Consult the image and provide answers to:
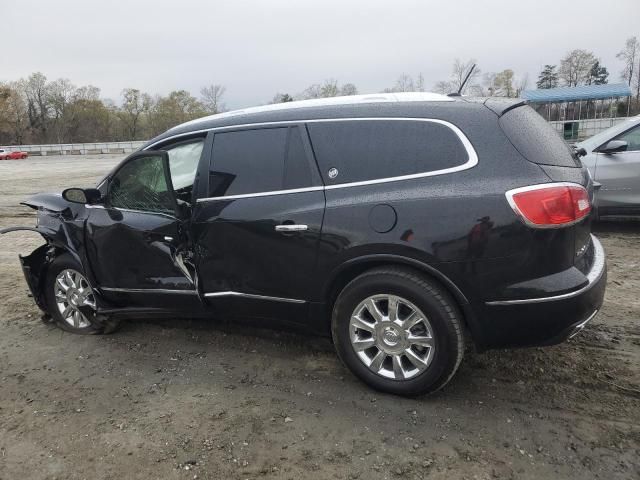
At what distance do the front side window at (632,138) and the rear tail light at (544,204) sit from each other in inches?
209

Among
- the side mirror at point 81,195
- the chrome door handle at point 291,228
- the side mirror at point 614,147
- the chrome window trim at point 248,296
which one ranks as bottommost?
the chrome window trim at point 248,296

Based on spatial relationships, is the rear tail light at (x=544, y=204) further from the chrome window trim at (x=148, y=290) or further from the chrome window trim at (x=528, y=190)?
the chrome window trim at (x=148, y=290)

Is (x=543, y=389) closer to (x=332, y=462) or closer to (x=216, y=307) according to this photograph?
(x=332, y=462)

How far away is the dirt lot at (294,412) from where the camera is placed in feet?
8.97

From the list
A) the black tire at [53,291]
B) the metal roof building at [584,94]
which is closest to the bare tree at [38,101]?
the metal roof building at [584,94]

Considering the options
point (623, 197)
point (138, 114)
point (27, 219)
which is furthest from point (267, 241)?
point (138, 114)

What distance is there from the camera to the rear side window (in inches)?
117

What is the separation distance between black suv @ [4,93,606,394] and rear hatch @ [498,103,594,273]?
14 millimetres

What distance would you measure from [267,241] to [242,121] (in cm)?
93

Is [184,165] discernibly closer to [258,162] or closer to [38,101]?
[258,162]

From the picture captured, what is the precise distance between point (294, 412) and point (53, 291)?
9.11 ft

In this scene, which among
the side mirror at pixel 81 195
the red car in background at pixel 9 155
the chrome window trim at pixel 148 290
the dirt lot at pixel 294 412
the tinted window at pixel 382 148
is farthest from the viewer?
the red car in background at pixel 9 155

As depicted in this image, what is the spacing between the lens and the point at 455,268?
9.58 ft

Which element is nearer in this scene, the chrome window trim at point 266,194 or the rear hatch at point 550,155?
the rear hatch at point 550,155
